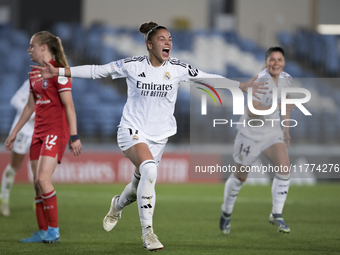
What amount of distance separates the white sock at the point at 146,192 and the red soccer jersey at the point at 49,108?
123 cm

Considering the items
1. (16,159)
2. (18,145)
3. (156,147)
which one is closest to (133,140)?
(156,147)

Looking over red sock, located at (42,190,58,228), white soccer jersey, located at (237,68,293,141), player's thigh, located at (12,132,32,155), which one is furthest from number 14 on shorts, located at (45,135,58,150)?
player's thigh, located at (12,132,32,155)

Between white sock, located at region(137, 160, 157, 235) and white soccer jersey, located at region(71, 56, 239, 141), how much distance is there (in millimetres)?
426

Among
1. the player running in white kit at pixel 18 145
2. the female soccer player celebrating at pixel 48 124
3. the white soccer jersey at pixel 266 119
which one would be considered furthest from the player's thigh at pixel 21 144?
the white soccer jersey at pixel 266 119

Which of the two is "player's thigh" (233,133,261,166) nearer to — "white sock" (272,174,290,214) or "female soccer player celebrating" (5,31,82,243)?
"white sock" (272,174,290,214)

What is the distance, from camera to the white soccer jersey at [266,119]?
6.88 metres

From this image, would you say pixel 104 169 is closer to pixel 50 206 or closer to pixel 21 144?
pixel 21 144

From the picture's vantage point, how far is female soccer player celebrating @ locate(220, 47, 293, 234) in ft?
22.6

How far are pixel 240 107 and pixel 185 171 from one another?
24.3 ft

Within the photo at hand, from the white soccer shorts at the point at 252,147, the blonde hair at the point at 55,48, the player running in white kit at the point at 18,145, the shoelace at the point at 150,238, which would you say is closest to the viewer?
the shoelace at the point at 150,238

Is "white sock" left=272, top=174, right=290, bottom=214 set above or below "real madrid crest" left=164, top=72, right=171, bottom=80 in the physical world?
below

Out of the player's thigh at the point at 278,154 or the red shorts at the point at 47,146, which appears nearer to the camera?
the red shorts at the point at 47,146

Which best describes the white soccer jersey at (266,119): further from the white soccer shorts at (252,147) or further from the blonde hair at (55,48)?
the blonde hair at (55,48)

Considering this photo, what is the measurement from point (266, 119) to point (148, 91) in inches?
83.5
